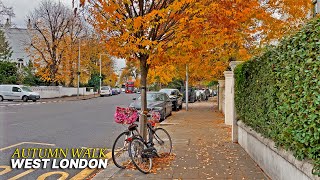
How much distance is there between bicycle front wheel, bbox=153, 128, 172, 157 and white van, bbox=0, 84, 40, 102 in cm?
3077

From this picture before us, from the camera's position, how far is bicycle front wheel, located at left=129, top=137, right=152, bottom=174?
22.8 ft

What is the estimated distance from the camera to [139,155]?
282 inches

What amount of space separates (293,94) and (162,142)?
446 centimetres

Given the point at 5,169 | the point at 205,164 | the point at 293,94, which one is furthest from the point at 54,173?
the point at 293,94

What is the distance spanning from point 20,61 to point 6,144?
2433 inches

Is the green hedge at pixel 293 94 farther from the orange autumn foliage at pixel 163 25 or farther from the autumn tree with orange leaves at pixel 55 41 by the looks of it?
the autumn tree with orange leaves at pixel 55 41

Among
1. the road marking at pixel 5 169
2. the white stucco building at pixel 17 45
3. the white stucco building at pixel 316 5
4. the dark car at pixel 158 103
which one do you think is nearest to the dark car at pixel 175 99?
the dark car at pixel 158 103

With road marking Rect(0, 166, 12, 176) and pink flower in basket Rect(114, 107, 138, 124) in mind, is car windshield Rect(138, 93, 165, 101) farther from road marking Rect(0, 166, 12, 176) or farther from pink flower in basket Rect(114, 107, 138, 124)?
road marking Rect(0, 166, 12, 176)

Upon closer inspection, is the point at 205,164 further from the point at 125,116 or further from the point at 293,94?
the point at 293,94

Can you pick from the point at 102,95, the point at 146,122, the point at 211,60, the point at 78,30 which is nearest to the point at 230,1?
the point at 146,122

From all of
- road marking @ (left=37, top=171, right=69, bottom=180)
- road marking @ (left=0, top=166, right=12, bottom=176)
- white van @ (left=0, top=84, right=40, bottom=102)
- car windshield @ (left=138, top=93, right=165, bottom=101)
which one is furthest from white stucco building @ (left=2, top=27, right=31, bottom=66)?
road marking @ (left=37, top=171, right=69, bottom=180)

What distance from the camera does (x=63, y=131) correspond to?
12992mm

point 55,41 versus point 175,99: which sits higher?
point 55,41

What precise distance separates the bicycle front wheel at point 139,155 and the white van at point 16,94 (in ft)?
105
